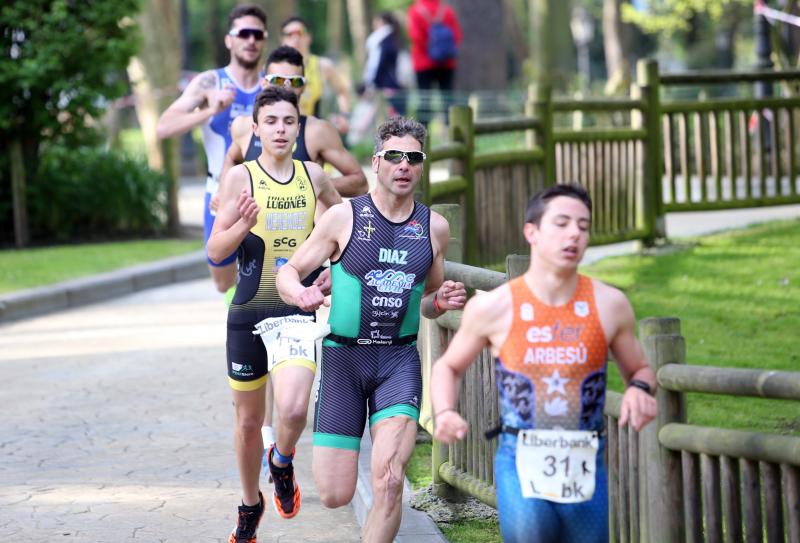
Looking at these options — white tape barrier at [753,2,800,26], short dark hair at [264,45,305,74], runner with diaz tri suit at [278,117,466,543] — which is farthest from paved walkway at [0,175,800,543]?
white tape barrier at [753,2,800,26]

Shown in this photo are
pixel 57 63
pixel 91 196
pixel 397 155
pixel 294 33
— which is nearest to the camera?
pixel 397 155

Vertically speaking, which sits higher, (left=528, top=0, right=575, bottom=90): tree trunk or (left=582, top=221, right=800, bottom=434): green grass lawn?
(left=528, top=0, right=575, bottom=90): tree trunk

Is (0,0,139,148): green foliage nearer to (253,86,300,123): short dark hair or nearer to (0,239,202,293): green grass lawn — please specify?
(0,239,202,293): green grass lawn

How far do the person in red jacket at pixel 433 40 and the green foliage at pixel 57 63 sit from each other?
6366mm

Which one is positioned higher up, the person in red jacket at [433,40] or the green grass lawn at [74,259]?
the person in red jacket at [433,40]

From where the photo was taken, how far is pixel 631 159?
48.6ft

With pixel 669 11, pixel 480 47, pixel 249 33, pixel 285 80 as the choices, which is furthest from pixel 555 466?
pixel 669 11

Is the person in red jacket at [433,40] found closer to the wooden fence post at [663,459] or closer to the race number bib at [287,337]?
the race number bib at [287,337]

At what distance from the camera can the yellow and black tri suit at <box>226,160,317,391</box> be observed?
21.2ft

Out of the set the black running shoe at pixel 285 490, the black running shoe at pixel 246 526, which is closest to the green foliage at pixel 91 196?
the black running shoe at pixel 285 490

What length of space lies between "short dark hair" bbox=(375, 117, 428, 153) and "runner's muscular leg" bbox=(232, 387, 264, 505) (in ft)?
4.62

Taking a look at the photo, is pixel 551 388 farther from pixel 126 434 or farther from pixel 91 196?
pixel 91 196

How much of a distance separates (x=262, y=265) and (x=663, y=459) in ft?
7.25

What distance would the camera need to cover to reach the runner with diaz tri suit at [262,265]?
6441 mm
